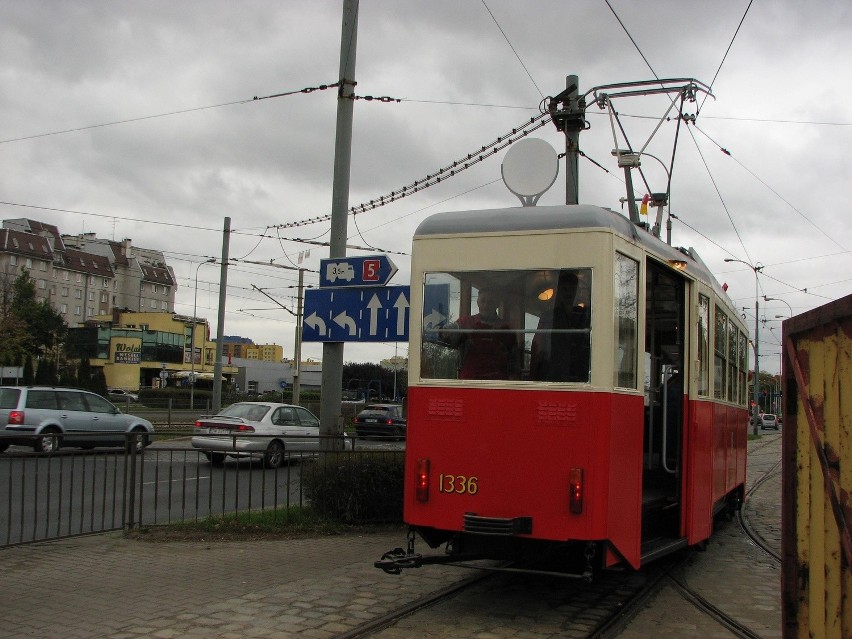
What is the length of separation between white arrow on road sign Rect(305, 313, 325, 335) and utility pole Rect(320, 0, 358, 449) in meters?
0.22

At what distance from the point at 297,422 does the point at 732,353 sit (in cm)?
1227

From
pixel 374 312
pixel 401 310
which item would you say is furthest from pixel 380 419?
pixel 401 310

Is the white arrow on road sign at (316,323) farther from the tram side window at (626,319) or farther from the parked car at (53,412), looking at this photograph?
the parked car at (53,412)

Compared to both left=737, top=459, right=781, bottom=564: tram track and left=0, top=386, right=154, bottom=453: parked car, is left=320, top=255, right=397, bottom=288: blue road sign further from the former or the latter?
left=0, top=386, right=154, bottom=453: parked car

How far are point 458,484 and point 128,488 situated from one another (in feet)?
16.3

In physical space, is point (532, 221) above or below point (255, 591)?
above

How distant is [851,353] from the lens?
367 cm

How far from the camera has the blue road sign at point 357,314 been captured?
33.3ft

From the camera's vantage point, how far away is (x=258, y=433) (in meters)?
13.6

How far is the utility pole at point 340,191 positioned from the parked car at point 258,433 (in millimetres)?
433

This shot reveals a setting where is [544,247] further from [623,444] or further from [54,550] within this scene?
[54,550]

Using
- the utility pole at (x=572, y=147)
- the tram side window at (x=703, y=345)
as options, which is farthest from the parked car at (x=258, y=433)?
the utility pole at (x=572, y=147)

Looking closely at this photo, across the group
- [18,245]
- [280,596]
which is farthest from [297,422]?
[18,245]

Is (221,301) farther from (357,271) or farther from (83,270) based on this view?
(83,270)
